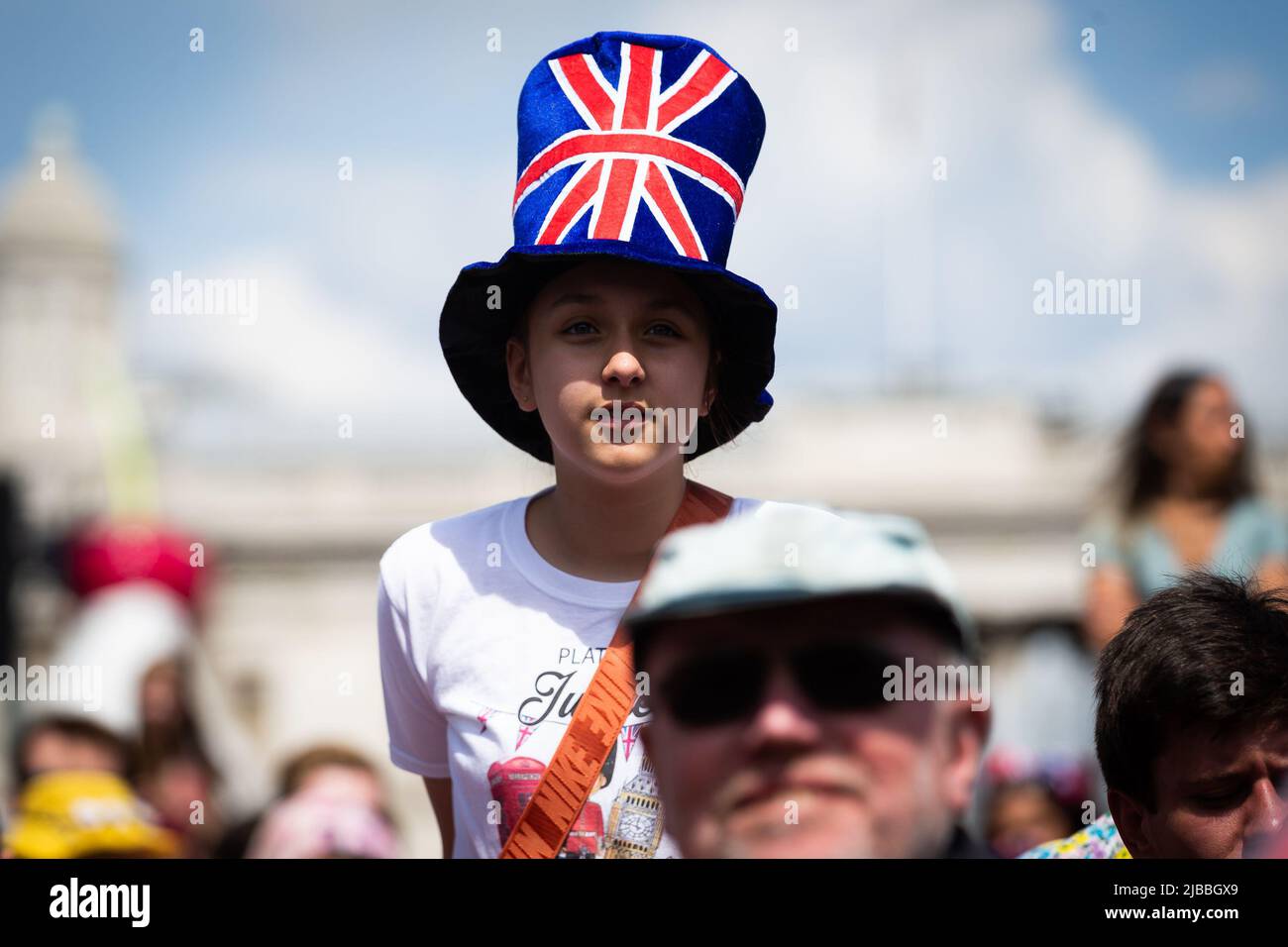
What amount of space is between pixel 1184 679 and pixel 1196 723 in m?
0.08

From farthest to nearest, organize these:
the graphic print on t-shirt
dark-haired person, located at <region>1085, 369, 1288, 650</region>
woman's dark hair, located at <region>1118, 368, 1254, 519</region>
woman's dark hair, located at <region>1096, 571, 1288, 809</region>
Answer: woman's dark hair, located at <region>1118, 368, 1254, 519</region> → dark-haired person, located at <region>1085, 369, 1288, 650</region> → the graphic print on t-shirt → woman's dark hair, located at <region>1096, 571, 1288, 809</region>

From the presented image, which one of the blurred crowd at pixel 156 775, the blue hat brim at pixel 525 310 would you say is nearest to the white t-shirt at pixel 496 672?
the blue hat brim at pixel 525 310

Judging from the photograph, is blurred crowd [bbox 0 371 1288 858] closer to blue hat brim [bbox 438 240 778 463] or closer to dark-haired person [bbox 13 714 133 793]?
dark-haired person [bbox 13 714 133 793]

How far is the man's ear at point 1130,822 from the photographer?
3.32 m

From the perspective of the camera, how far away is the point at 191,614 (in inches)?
591

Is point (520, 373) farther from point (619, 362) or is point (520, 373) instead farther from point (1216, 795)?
point (1216, 795)

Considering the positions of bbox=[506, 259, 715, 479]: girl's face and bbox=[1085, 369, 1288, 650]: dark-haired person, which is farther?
bbox=[1085, 369, 1288, 650]: dark-haired person

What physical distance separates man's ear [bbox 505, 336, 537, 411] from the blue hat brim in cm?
3

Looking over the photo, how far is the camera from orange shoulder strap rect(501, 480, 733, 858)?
11.3 ft

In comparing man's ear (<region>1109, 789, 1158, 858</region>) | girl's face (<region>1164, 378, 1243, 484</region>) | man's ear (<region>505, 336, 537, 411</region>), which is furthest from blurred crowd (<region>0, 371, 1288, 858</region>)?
man's ear (<region>505, 336, 537, 411</region>)

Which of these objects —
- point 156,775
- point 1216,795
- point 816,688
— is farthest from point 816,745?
point 156,775
